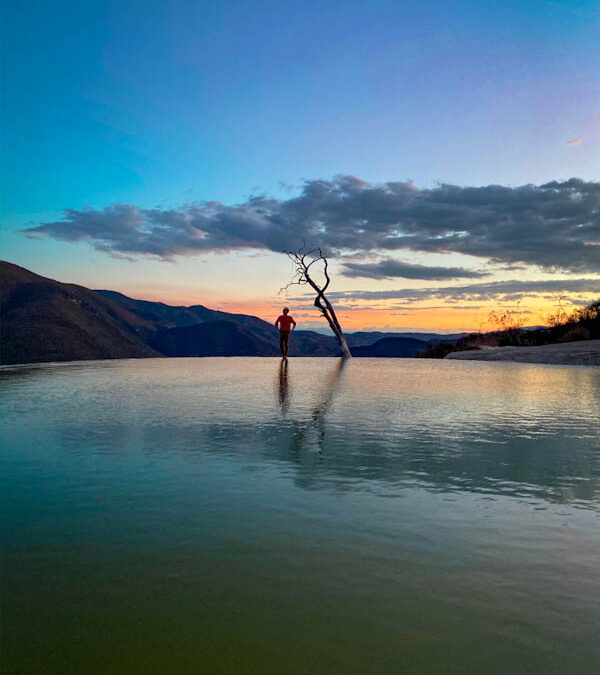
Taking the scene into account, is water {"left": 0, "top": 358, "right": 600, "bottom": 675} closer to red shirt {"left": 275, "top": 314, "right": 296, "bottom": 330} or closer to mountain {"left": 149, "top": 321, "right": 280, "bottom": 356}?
red shirt {"left": 275, "top": 314, "right": 296, "bottom": 330}

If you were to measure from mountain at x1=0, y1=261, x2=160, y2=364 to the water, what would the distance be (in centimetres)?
7053

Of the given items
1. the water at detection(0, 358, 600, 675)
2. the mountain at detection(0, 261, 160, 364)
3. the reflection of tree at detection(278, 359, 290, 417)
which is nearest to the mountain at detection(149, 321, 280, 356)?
the mountain at detection(0, 261, 160, 364)

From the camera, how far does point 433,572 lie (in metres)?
2.46

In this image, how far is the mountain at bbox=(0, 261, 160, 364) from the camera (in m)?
75.9

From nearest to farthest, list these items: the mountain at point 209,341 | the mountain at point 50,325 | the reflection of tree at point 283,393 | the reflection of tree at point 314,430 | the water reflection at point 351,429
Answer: the water reflection at point 351,429 < the reflection of tree at point 314,430 < the reflection of tree at point 283,393 < the mountain at point 50,325 < the mountain at point 209,341

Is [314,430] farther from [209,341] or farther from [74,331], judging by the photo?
[209,341]

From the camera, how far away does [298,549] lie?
8.83 feet

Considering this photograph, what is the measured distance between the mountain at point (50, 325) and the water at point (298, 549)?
7053cm

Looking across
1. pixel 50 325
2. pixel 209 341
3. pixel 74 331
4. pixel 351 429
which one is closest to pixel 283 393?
pixel 351 429

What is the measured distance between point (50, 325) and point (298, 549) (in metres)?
92.1

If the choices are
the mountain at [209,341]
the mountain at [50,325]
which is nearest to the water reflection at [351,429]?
the mountain at [50,325]

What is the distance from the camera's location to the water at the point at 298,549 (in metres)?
1.91

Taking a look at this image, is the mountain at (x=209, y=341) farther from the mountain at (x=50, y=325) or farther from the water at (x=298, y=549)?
the water at (x=298, y=549)

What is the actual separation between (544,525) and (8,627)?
2.68 meters
